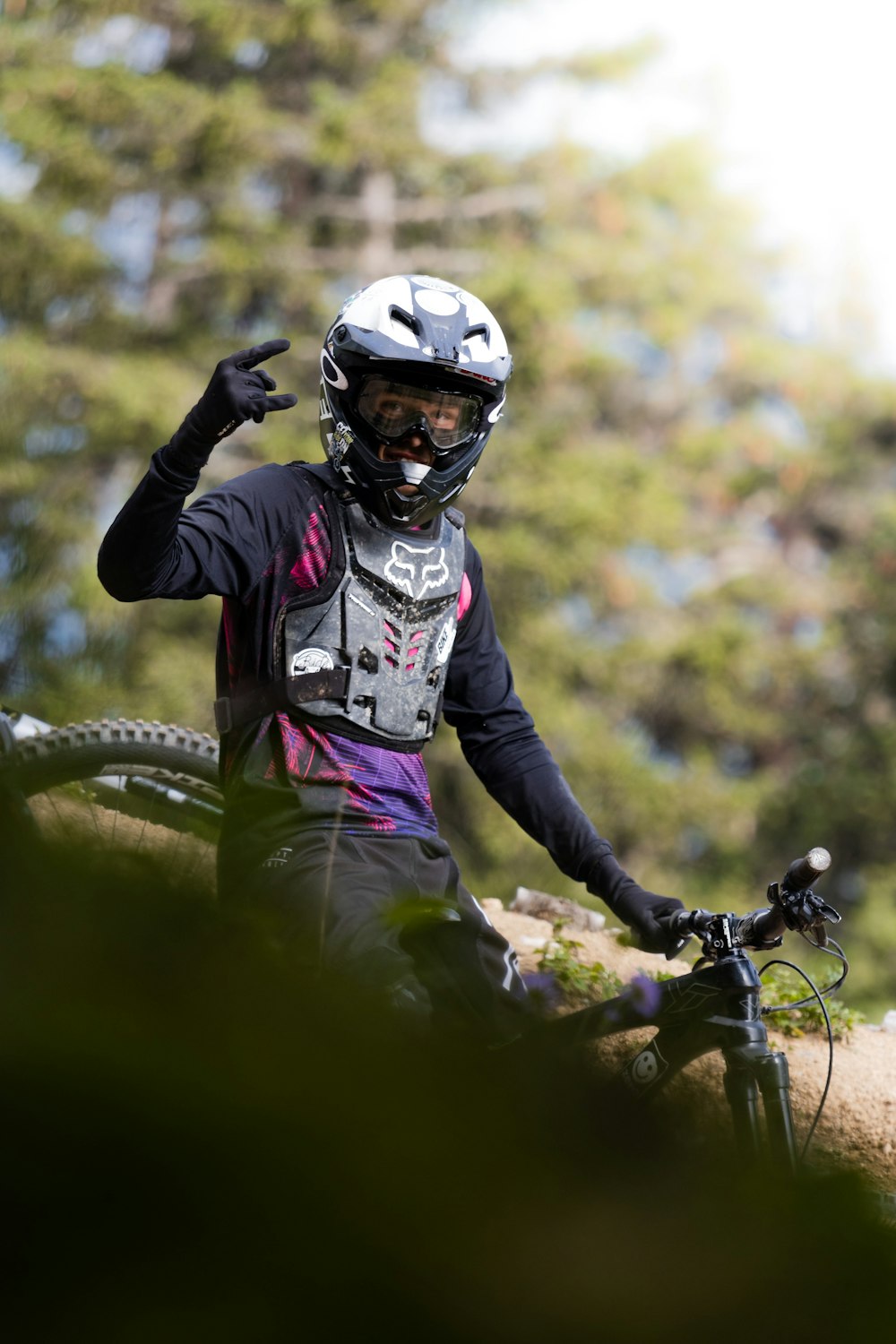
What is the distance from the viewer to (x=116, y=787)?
10.7 ft

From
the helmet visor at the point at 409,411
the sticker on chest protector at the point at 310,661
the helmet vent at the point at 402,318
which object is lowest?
the sticker on chest protector at the point at 310,661

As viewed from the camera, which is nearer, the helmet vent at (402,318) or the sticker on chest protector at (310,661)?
the sticker on chest protector at (310,661)

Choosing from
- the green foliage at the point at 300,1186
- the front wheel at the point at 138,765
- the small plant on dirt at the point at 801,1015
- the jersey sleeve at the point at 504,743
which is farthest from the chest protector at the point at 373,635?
the green foliage at the point at 300,1186

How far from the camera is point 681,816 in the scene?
16156mm

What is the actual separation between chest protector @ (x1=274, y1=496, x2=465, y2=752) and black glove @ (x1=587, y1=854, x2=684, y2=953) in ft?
1.73

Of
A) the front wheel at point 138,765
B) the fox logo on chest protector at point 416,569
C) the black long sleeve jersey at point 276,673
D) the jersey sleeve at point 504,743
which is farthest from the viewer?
the jersey sleeve at point 504,743

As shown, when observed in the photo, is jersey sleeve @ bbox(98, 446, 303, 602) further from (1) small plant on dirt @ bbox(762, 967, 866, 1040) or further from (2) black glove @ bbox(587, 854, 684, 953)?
(1) small plant on dirt @ bbox(762, 967, 866, 1040)

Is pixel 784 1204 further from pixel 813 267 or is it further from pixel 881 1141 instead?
pixel 813 267

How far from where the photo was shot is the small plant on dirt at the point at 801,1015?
465 cm

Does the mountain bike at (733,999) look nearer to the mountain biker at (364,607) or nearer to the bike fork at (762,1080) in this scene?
the bike fork at (762,1080)

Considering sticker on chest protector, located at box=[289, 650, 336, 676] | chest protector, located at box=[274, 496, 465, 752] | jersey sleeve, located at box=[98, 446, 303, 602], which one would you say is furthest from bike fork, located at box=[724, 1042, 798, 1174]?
jersey sleeve, located at box=[98, 446, 303, 602]

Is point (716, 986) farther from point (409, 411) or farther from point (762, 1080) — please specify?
point (409, 411)

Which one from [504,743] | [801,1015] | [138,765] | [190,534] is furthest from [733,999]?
[801,1015]

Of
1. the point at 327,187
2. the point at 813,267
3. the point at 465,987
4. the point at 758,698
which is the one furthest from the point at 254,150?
the point at 465,987
